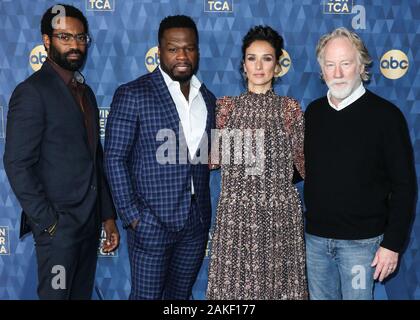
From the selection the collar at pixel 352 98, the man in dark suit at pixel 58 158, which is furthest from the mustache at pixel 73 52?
the collar at pixel 352 98

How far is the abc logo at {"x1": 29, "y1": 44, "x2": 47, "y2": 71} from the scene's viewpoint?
268 cm

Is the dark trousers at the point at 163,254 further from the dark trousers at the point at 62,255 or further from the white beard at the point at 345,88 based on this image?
the white beard at the point at 345,88

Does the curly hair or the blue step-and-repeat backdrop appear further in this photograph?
the blue step-and-repeat backdrop

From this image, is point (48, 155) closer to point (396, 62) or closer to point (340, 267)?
point (340, 267)

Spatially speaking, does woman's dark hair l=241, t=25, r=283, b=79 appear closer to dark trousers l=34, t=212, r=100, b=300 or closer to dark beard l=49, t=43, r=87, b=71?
dark beard l=49, t=43, r=87, b=71

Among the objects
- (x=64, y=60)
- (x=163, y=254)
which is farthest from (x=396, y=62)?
(x=64, y=60)

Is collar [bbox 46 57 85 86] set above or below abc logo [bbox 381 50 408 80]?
below

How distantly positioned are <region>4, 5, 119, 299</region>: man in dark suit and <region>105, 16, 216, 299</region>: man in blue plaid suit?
0.49 ft

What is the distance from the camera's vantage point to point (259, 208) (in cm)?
210

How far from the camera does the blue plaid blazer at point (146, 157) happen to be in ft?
6.88

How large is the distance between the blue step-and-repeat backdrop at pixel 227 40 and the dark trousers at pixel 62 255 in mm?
739

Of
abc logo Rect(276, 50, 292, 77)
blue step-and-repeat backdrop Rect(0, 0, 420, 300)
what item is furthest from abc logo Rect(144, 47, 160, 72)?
abc logo Rect(276, 50, 292, 77)

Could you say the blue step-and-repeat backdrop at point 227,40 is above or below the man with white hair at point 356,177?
above
